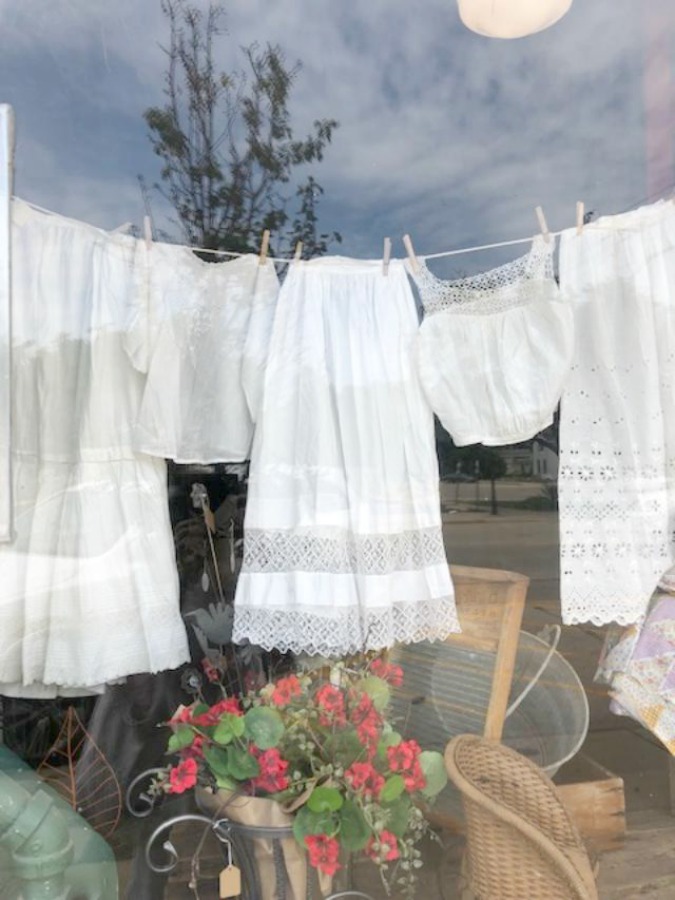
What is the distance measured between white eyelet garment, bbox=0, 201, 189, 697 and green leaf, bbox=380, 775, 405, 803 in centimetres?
83

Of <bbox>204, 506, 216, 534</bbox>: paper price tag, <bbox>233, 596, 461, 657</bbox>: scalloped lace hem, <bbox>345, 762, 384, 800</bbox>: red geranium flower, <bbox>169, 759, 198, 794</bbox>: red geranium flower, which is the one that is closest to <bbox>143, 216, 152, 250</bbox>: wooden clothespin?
<bbox>204, 506, 216, 534</bbox>: paper price tag

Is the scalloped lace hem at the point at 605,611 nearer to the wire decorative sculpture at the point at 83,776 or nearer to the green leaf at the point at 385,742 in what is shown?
the green leaf at the point at 385,742

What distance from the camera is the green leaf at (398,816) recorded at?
1699 mm

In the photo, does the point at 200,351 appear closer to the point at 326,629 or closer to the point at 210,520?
the point at 210,520

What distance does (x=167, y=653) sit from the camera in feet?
7.49

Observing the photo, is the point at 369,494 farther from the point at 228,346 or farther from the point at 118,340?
the point at 118,340

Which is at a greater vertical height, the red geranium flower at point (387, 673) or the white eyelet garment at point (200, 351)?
the white eyelet garment at point (200, 351)

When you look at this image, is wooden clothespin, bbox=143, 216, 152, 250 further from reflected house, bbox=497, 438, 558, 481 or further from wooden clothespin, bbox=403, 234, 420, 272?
reflected house, bbox=497, 438, 558, 481

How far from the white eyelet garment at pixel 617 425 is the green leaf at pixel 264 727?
3.13ft

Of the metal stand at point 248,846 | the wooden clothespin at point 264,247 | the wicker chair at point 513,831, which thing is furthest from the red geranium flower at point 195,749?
the wooden clothespin at point 264,247

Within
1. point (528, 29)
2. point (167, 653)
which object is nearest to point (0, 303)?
point (167, 653)

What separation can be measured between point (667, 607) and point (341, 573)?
0.94 meters

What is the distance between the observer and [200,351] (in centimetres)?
239

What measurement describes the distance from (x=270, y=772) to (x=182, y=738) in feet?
A: 0.69
